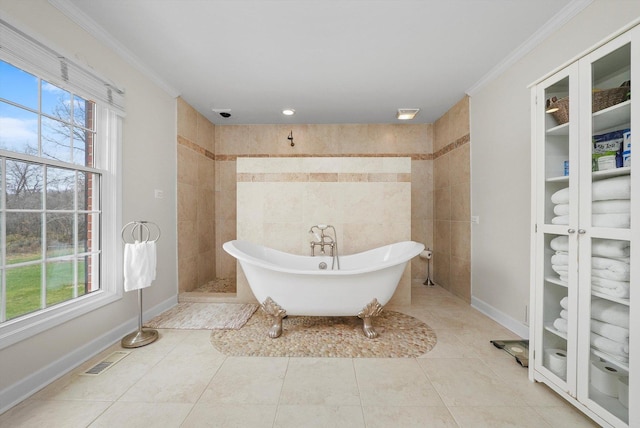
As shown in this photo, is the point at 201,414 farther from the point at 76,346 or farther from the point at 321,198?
the point at 321,198

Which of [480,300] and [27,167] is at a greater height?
[27,167]

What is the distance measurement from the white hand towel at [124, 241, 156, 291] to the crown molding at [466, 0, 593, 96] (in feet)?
11.5

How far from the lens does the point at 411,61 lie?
2.51m

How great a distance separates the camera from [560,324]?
1.53m

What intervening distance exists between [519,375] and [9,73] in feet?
12.1

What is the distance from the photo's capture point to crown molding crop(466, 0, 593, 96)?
1.83 m

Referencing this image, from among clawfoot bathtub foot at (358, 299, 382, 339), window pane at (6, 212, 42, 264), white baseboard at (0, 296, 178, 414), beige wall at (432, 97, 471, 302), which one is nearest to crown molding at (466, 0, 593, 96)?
beige wall at (432, 97, 471, 302)

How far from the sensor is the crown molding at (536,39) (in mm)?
1827

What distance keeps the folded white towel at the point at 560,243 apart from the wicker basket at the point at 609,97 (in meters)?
0.68

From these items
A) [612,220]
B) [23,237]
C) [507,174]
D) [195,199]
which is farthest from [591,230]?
[195,199]

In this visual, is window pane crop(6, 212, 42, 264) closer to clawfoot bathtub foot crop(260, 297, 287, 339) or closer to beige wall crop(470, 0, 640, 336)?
clawfoot bathtub foot crop(260, 297, 287, 339)

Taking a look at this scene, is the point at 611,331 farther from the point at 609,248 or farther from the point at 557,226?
the point at 557,226

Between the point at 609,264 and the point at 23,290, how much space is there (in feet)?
10.7

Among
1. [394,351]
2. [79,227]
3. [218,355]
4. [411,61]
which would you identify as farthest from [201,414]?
[411,61]
